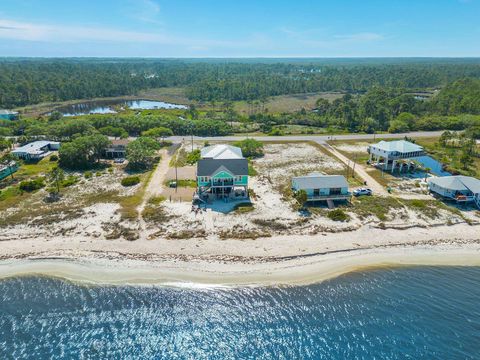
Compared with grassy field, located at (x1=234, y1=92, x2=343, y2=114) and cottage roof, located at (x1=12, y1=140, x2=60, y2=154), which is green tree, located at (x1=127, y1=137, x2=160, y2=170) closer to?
cottage roof, located at (x1=12, y1=140, x2=60, y2=154)

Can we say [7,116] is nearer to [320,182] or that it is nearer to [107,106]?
[107,106]

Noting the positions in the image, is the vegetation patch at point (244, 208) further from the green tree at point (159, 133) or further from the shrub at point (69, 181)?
the green tree at point (159, 133)

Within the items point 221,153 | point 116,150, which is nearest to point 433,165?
point 221,153

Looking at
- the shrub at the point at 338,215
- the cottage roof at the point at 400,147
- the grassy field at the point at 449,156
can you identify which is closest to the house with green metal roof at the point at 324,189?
the shrub at the point at 338,215

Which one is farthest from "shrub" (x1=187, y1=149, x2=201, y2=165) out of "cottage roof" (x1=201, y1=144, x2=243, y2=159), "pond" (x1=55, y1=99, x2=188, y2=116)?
"pond" (x1=55, y1=99, x2=188, y2=116)

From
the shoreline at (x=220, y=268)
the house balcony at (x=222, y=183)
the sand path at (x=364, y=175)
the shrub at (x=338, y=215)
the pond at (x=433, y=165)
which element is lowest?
the shoreline at (x=220, y=268)

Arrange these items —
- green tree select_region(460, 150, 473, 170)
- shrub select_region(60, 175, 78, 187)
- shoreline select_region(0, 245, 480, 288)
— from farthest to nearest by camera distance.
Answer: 1. green tree select_region(460, 150, 473, 170)
2. shrub select_region(60, 175, 78, 187)
3. shoreline select_region(0, 245, 480, 288)
